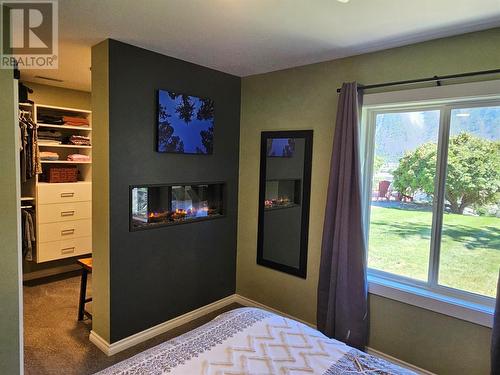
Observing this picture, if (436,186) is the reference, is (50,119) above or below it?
above

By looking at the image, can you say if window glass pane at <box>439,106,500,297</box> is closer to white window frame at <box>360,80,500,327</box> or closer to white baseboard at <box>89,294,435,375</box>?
white window frame at <box>360,80,500,327</box>

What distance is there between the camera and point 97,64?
8.30 feet

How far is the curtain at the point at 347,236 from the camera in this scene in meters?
2.54

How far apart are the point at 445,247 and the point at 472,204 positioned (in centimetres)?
36

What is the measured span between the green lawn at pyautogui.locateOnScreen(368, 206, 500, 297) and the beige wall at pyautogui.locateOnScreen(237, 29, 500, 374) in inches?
11.4

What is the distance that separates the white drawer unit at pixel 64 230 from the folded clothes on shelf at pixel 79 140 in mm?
1007

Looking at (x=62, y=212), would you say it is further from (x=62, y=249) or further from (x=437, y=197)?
(x=437, y=197)

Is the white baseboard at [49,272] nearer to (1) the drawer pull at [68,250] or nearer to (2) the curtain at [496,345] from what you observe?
(1) the drawer pull at [68,250]

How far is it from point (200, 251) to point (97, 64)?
190 centimetres

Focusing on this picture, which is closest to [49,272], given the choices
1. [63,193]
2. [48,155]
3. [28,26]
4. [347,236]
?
[63,193]

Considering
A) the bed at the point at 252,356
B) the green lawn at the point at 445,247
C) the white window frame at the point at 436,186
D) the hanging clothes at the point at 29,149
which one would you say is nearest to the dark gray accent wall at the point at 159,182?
the bed at the point at 252,356

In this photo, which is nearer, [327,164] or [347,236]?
[347,236]

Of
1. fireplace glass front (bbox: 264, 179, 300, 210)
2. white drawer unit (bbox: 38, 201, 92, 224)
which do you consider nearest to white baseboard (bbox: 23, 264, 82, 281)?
white drawer unit (bbox: 38, 201, 92, 224)

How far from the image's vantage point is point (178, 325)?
3.08 m
